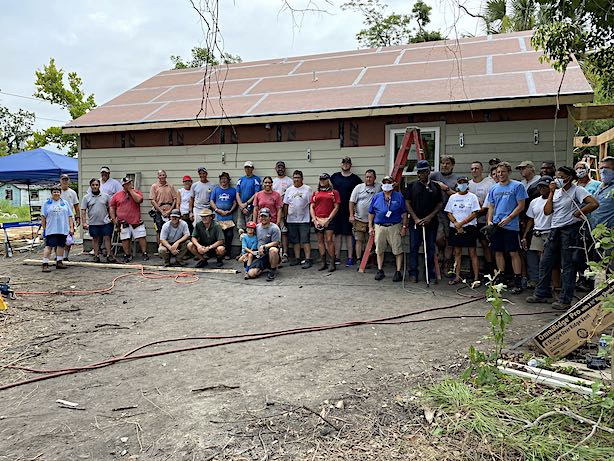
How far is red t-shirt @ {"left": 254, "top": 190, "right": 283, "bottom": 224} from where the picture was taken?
28.0 ft

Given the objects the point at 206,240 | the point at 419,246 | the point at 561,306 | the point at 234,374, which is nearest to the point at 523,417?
the point at 234,374

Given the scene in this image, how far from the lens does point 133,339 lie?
15.9 feet

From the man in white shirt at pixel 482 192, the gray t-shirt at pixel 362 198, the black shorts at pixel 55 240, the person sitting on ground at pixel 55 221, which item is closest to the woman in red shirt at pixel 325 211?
the gray t-shirt at pixel 362 198

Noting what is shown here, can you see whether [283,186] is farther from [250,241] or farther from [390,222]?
[390,222]

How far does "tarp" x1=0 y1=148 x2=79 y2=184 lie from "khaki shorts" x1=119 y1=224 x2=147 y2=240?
567 cm

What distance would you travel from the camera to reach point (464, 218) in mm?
6910

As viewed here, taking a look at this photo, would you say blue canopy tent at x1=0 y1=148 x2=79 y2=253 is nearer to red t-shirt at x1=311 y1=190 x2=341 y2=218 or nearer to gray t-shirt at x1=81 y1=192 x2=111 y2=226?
gray t-shirt at x1=81 y1=192 x2=111 y2=226

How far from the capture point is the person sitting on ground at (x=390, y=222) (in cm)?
734

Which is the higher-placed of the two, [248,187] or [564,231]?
[248,187]

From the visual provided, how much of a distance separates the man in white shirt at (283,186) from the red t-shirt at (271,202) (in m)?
0.22

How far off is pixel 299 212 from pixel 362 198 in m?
1.21

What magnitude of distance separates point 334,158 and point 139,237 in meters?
4.52

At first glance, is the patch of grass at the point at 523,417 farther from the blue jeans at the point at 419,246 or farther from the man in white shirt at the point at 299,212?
Result: the man in white shirt at the point at 299,212

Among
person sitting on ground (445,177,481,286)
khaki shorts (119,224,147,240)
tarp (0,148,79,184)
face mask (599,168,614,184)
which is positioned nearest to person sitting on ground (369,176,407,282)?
person sitting on ground (445,177,481,286)
